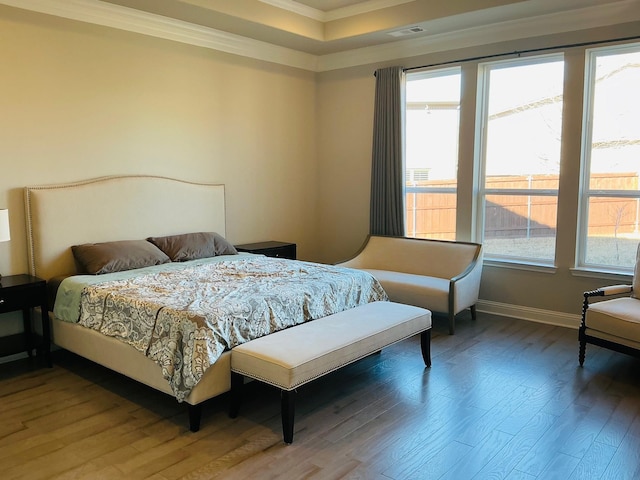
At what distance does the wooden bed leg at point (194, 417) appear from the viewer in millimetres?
2951

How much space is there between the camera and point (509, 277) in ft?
17.4

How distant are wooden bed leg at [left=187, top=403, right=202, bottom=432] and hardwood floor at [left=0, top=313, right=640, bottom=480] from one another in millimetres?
64

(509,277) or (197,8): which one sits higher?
(197,8)

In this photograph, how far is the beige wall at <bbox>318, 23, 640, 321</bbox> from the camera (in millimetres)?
4820

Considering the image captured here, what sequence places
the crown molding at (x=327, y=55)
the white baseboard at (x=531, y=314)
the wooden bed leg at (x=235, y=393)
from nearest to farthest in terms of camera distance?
the wooden bed leg at (x=235, y=393) → the crown molding at (x=327, y=55) → the white baseboard at (x=531, y=314)

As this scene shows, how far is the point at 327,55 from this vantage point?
6.36 m

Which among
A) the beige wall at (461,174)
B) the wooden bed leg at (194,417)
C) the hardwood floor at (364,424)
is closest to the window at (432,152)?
the beige wall at (461,174)

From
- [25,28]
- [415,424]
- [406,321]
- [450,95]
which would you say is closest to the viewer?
[415,424]

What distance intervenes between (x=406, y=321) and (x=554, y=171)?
8.19 ft

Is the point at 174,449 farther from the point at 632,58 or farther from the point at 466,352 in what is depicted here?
the point at 632,58

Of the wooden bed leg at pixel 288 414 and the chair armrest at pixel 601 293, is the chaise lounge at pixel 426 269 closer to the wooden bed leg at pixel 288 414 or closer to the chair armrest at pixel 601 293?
the chair armrest at pixel 601 293

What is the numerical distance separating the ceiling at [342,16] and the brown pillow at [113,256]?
2.04 meters

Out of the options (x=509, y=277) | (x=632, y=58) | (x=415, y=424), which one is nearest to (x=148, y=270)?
(x=415, y=424)

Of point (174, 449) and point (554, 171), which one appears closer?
point (174, 449)
